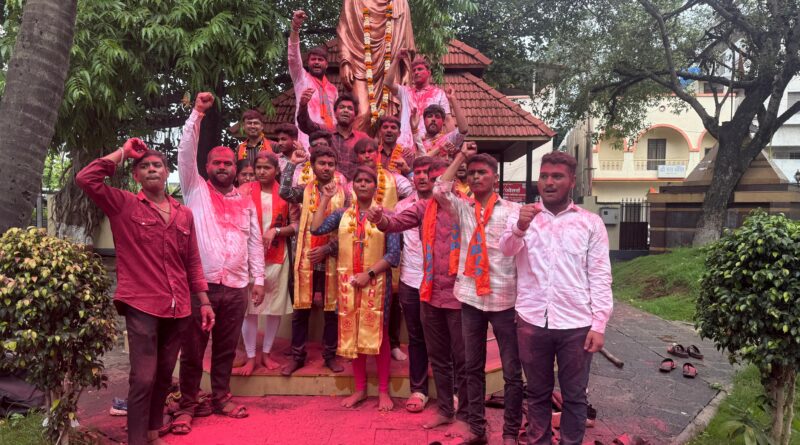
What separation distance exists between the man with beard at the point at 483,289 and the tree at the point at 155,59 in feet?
14.7

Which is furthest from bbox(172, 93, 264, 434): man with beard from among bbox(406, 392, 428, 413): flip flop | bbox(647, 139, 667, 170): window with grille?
bbox(647, 139, 667, 170): window with grille

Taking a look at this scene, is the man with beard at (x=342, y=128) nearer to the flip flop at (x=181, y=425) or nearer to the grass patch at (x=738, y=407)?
the flip flop at (x=181, y=425)

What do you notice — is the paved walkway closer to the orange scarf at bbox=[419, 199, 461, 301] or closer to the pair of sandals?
the pair of sandals

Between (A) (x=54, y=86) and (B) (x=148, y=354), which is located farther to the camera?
(A) (x=54, y=86)

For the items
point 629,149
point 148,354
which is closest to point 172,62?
point 148,354

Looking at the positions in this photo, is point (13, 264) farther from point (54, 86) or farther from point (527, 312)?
point (527, 312)

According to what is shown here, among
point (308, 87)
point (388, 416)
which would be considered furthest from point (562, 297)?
point (308, 87)

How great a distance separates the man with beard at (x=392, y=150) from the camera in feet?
17.0

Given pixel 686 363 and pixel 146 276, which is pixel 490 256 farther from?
pixel 686 363

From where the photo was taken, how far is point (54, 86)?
4145 mm

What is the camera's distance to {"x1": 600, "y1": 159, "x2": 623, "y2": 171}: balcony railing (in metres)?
30.2

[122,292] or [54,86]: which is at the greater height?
[54,86]

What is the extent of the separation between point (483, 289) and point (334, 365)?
5.68 feet

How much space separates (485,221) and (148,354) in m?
2.22
